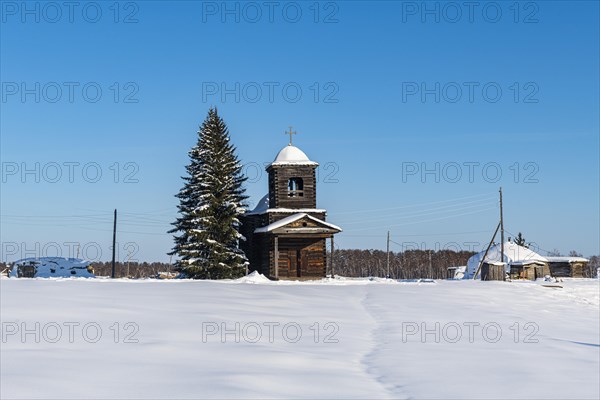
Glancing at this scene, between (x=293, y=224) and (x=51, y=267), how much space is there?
114ft

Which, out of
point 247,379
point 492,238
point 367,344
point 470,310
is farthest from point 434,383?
point 492,238

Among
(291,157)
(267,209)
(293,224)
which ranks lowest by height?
(293,224)

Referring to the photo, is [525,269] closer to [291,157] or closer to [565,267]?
[565,267]

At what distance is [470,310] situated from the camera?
2109cm

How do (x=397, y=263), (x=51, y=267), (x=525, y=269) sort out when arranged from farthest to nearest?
1. (x=397, y=263)
2. (x=525, y=269)
3. (x=51, y=267)

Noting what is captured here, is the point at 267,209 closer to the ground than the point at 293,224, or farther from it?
farther from it

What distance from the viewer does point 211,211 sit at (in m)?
41.0

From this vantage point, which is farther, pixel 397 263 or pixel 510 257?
pixel 397 263

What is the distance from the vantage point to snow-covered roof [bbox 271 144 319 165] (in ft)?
138

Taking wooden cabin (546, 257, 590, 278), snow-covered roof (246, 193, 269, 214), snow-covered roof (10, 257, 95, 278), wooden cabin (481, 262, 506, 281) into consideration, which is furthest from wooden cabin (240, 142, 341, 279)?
wooden cabin (546, 257, 590, 278)

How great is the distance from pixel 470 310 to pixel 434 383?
1298 centimetres

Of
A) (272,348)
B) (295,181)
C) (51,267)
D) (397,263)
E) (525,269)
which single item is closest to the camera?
(272,348)

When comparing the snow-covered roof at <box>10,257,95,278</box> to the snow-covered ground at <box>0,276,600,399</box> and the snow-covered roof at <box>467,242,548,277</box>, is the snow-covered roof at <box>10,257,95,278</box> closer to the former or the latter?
the snow-covered roof at <box>467,242,548,277</box>

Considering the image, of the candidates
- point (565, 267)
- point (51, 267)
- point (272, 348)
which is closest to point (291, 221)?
point (272, 348)
